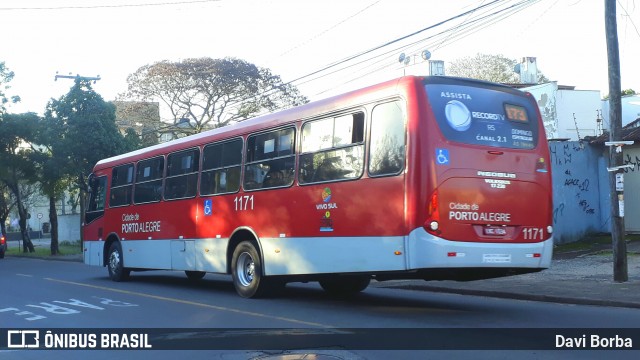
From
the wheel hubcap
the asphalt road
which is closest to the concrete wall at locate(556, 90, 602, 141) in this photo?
the asphalt road

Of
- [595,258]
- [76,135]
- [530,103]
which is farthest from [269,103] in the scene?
[530,103]

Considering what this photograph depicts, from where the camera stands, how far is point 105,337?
916 centimetres

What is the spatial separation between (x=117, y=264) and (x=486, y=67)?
4630 cm

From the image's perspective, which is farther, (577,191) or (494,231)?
(577,191)

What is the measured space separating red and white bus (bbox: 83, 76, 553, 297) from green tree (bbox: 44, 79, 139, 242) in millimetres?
19384

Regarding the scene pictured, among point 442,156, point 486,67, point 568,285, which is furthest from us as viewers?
point 486,67

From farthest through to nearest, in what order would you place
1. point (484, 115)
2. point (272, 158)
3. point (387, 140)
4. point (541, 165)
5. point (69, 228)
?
point (69, 228) < point (272, 158) < point (541, 165) < point (484, 115) < point (387, 140)

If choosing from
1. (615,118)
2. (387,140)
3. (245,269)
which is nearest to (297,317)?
(387,140)

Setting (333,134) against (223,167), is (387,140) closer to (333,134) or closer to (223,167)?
(333,134)

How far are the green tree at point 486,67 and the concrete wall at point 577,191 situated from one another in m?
35.6

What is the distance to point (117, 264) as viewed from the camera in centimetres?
1812

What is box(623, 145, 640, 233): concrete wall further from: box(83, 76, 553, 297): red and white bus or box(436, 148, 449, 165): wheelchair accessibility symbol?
box(436, 148, 449, 165): wheelchair accessibility symbol

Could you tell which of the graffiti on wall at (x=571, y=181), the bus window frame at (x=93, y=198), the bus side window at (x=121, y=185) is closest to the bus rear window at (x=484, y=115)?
the bus side window at (x=121, y=185)

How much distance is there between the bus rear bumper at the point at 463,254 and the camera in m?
9.40
